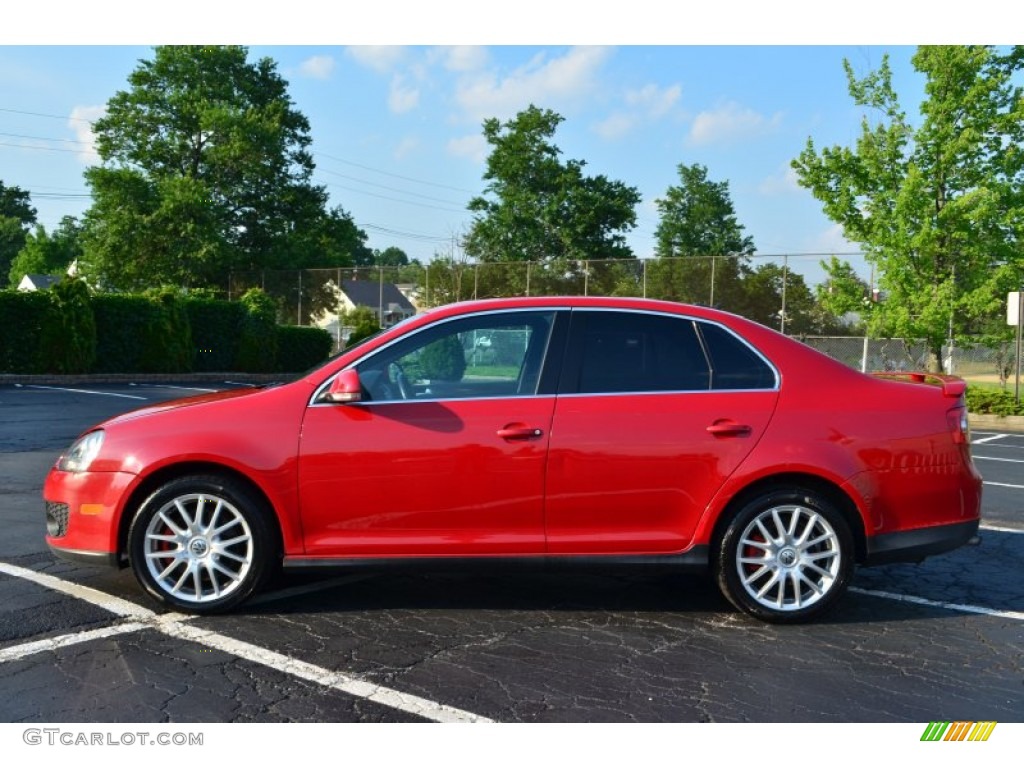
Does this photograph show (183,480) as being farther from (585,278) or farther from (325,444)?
(585,278)

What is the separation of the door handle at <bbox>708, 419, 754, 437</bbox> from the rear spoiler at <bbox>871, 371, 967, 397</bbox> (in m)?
0.93

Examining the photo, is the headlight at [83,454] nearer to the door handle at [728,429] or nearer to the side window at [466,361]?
the side window at [466,361]

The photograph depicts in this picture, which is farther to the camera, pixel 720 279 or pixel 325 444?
pixel 720 279

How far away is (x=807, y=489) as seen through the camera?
4.73 m

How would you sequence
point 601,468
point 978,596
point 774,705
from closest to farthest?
point 774,705 → point 601,468 → point 978,596

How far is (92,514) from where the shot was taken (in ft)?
15.4

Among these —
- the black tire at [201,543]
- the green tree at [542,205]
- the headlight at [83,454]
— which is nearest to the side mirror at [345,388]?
the black tire at [201,543]

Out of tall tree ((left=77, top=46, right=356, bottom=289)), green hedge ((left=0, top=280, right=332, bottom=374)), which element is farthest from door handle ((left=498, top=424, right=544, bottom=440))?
tall tree ((left=77, top=46, right=356, bottom=289))

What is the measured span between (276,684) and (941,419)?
350 cm

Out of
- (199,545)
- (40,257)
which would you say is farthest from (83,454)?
(40,257)

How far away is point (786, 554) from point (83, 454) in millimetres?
3666

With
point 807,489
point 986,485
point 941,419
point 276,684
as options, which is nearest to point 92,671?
point 276,684

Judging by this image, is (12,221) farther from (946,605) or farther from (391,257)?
(946,605)
